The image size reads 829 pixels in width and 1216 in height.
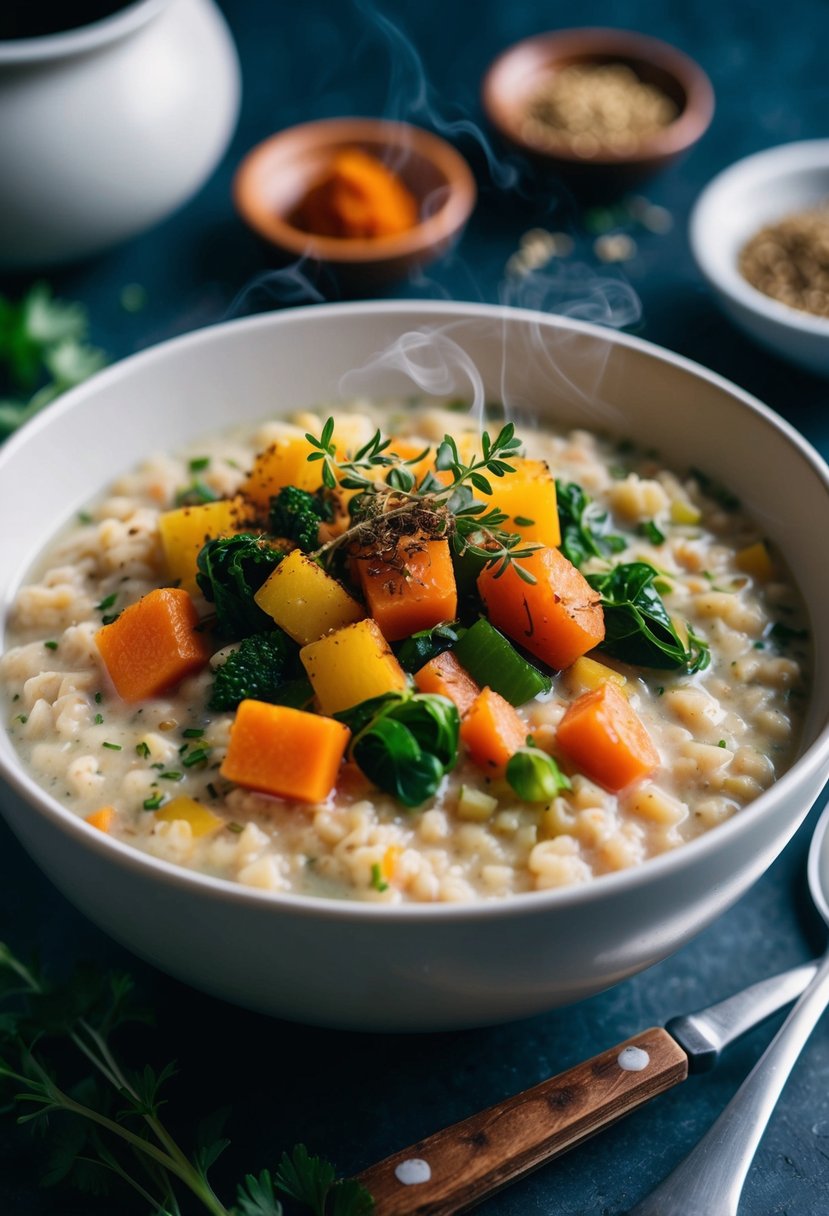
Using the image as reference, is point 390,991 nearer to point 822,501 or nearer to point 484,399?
point 822,501

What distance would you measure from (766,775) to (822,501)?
87 centimetres

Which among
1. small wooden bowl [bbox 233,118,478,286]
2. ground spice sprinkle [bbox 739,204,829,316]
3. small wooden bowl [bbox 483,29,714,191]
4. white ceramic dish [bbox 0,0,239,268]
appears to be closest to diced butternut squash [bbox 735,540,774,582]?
ground spice sprinkle [bbox 739,204,829,316]

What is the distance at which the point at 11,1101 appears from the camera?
9.63ft

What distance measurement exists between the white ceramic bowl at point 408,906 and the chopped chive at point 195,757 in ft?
1.29

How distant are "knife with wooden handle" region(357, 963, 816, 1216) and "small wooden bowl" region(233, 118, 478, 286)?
3344mm

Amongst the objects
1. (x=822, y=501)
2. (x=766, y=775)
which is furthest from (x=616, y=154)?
(x=766, y=775)

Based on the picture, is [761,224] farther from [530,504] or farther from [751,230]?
[530,504]

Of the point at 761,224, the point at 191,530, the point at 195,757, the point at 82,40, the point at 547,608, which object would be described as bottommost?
the point at 761,224

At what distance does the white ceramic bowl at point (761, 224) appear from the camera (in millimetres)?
4879

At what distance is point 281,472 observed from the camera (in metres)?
3.63

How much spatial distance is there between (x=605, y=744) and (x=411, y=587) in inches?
23.4

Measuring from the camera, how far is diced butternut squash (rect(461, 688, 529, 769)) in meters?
2.96

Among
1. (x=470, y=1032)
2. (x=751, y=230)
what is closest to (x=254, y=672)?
(x=470, y=1032)

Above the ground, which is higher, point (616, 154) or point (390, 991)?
point (390, 991)
